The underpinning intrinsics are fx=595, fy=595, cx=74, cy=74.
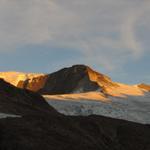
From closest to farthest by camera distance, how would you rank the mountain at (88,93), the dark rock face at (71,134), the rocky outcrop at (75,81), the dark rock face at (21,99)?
the dark rock face at (71,134)
the dark rock face at (21,99)
the mountain at (88,93)
the rocky outcrop at (75,81)

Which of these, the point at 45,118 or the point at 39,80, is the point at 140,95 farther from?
the point at 45,118

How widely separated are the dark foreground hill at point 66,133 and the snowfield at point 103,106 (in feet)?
59.8

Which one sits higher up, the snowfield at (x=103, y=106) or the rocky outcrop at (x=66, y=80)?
the rocky outcrop at (x=66, y=80)

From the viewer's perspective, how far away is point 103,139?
3369 centimetres

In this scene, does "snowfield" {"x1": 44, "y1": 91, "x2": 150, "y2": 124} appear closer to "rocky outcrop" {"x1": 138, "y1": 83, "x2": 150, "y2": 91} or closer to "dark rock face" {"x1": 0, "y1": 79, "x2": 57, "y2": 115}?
"dark rock face" {"x1": 0, "y1": 79, "x2": 57, "y2": 115}

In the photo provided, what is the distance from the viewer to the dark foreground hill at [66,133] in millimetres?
27500

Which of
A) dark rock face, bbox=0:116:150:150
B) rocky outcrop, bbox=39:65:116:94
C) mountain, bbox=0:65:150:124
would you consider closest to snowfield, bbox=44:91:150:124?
mountain, bbox=0:65:150:124

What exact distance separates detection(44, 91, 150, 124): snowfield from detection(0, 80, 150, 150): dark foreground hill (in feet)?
59.8

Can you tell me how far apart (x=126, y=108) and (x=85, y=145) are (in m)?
36.7

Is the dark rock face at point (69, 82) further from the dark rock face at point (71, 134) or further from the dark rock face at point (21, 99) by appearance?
the dark rock face at point (71, 134)

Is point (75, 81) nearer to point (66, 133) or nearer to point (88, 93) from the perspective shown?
point (88, 93)

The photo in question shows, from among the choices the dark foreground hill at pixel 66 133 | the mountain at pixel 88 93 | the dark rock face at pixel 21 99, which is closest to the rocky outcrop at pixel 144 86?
the mountain at pixel 88 93

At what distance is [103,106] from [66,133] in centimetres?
3417

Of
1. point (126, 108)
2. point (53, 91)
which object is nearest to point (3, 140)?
point (126, 108)
